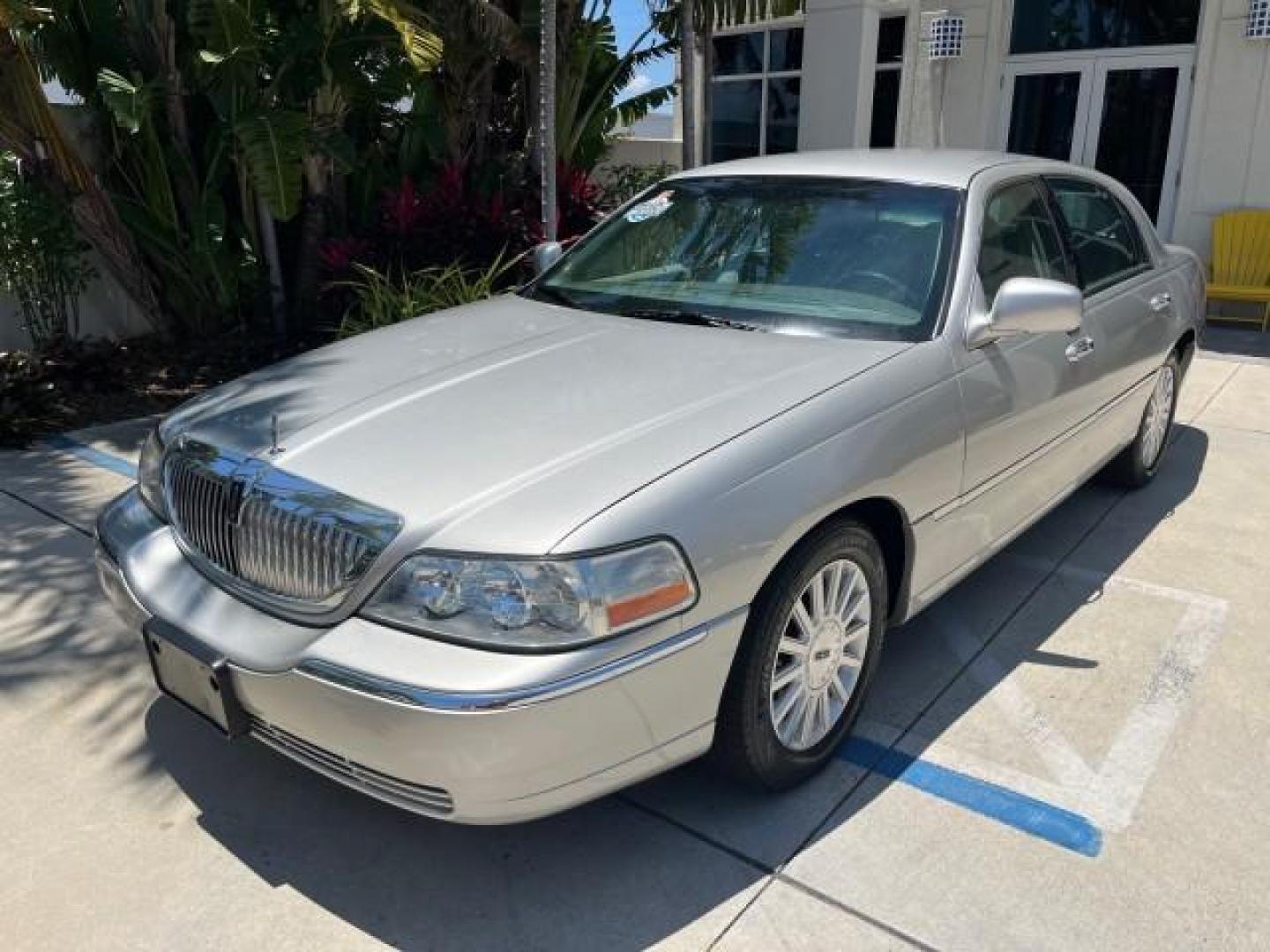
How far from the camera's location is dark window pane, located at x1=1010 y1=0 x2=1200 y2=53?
10102 mm

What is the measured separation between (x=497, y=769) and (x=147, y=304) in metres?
6.98

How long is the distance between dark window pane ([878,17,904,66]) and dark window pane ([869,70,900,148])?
158 millimetres

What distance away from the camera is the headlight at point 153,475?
312 cm

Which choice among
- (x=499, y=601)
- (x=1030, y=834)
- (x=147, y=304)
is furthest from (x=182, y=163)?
(x=1030, y=834)

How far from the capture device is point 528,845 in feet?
9.13

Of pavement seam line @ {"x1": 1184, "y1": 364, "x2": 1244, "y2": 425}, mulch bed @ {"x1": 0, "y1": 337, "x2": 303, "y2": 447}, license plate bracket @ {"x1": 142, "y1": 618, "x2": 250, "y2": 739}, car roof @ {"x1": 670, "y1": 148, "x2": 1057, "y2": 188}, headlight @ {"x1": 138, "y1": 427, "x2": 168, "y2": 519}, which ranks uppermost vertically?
car roof @ {"x1": 670, "y1": 148, "x2": 1057, "y2": 188}

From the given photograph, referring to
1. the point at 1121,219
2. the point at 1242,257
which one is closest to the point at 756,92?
the point at 1242,257

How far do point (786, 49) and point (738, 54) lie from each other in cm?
92

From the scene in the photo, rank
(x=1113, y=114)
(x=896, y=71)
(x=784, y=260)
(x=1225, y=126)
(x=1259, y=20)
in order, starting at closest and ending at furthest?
1. (x=784, y=260)
2. (x=1259, y=20)
3. (x=1225, y=126)
4. (x=1113, y=114)
5. (x=896, y=71)

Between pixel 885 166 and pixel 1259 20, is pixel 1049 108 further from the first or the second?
pixel 885 166

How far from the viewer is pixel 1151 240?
5219 mm

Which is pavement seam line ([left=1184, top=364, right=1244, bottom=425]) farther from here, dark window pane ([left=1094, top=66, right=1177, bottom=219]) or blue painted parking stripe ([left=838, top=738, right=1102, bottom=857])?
blue painted parking stripe ([left=838, top=738, right=1102, bottom=857])

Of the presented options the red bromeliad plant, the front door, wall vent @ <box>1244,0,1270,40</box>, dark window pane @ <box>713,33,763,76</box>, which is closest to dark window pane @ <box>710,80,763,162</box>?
dark window pane @ <box>713,33,763,76</box>

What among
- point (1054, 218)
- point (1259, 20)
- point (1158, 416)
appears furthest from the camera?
point (1259, 20)
